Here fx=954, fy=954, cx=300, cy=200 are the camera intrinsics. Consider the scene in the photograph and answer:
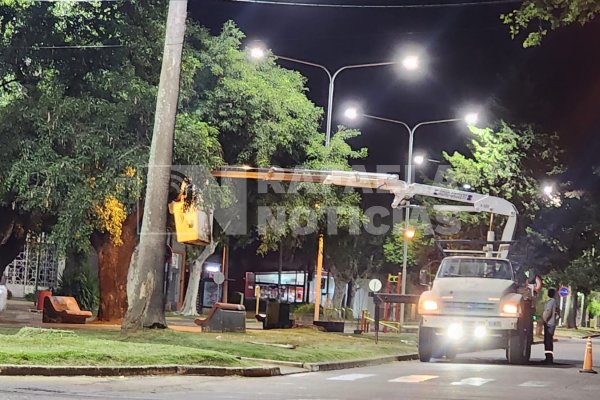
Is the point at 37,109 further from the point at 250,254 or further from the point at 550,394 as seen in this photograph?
the point at 250,254

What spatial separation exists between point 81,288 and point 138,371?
2365cm

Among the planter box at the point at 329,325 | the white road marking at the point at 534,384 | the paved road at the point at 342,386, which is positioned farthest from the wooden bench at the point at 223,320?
the white road marking at the point at 534,384

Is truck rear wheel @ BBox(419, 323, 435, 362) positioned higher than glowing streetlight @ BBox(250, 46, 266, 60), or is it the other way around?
glowing streetlight @ BBox(250, 46, 266, 60)

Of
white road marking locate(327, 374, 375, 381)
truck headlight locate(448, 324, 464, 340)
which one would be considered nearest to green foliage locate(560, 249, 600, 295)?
truck headlight locate(448, 324, 464, 340)

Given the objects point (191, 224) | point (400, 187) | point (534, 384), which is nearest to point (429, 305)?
point (534, 384)

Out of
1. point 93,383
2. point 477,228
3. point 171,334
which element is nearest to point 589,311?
point 477,228

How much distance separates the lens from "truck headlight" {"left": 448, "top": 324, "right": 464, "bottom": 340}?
20250 mm

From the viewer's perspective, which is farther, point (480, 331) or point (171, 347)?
point (480, 331)

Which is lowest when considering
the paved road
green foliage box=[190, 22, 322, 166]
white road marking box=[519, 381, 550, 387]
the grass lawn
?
the paved road

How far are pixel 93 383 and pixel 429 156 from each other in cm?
4323

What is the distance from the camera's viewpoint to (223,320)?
25.0 meters

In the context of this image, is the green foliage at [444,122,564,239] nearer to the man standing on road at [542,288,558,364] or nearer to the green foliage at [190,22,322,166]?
the green foliage at [190,22,322,166]

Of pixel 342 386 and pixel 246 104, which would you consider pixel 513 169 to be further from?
pixel 342 386

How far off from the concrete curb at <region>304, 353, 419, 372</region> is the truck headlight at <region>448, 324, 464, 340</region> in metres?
2.26
